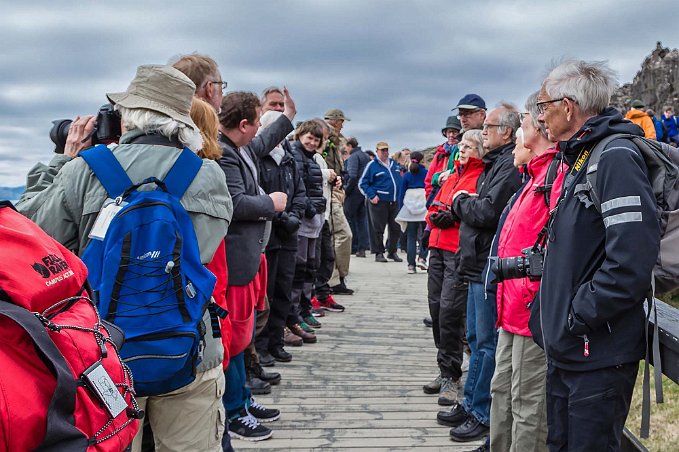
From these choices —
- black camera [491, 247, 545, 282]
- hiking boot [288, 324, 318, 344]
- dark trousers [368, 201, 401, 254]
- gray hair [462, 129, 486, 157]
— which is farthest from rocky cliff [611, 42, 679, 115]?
black camera [491, 247, 545, 282]

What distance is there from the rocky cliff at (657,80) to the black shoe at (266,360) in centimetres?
2929

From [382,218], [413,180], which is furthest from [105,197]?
[413,180]

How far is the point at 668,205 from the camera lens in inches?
92.0

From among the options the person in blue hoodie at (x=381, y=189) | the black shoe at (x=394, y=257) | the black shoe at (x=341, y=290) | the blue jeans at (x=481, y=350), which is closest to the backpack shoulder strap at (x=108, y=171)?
the blue jeans at (x=481, y=350)

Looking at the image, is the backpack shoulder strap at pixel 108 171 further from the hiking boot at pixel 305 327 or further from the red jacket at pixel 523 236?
the hiking boot at pixel 305 327

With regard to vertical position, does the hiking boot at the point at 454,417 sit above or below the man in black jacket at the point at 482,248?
below

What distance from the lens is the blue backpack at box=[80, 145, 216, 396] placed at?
78.5 inches

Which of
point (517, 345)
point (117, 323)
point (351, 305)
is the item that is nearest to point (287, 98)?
point (517, 345)

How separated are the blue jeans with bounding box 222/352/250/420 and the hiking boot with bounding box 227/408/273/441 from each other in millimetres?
55

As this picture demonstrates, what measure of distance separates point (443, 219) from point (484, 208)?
830 millimetres

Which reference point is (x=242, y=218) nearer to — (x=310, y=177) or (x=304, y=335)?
(x=310, y=177)

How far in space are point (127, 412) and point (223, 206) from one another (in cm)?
110

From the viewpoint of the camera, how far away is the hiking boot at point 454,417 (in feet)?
14.4

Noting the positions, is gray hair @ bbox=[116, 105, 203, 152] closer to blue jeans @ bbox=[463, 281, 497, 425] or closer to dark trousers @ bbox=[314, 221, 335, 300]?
blue jeans @ bbox=[463, 281, 497, 425]
